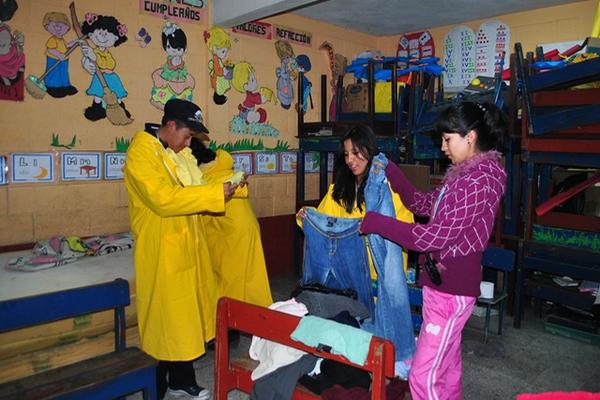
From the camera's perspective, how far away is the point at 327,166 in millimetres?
5832

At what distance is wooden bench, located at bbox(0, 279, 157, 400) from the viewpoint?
212cm

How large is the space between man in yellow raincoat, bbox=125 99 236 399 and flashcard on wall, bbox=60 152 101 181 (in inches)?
63.8

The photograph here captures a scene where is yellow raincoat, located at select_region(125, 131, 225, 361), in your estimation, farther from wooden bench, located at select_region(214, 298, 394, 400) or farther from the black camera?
the black camera

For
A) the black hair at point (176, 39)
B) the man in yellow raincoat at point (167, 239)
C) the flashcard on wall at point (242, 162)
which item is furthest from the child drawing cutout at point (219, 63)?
the man in yellow raincoat at point (167, 239)

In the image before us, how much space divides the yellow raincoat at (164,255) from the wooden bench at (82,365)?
0.56 feet

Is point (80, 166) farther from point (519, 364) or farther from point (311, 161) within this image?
point (519, 364)

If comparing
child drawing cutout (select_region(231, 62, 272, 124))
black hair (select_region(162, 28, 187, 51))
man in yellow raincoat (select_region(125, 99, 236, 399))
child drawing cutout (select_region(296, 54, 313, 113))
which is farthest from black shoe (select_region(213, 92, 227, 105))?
man in yellow raincoat (select_region(125, 99, 236, 399))

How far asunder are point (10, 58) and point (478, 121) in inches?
134

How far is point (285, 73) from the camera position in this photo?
5.54 meters

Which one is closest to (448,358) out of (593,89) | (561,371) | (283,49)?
(561,371)

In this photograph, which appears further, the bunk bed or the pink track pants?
the bunk bed

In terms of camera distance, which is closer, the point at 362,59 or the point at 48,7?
the point at 48,7

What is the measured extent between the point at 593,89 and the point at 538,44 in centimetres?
190

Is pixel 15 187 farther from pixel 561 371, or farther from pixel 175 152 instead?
pixel 561 371
